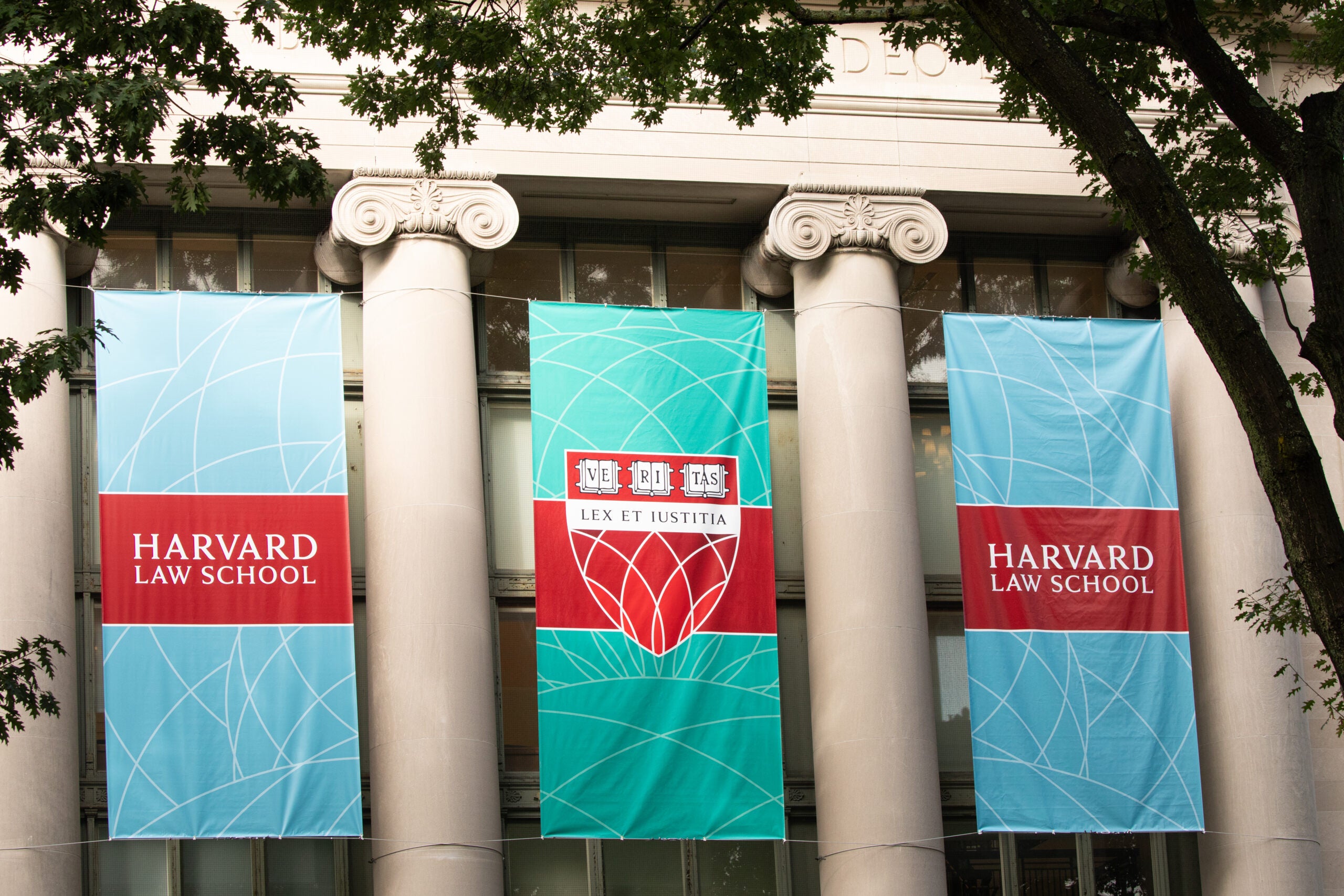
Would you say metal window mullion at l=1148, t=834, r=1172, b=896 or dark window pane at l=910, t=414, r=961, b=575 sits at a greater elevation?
dark window pane at l=910, t=414, r=961, b=575

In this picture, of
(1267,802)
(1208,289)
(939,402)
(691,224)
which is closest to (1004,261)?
(939,402)

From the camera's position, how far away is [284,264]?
2289 cm

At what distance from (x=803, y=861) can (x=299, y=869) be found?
609 centimetres

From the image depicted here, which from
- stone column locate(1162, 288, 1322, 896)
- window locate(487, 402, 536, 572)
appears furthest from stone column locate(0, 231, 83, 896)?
stone column locate(1162, 288, 1322, 896)

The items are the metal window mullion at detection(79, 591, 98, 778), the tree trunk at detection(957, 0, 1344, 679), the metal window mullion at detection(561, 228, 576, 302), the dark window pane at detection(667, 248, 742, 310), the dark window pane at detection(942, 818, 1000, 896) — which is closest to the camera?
the tree trunk at detection(957, 0, 1344, 679)

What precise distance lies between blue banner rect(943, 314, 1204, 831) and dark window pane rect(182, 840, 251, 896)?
8529 millimetres

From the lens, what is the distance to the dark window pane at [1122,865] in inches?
875

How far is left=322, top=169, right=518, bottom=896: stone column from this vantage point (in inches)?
765

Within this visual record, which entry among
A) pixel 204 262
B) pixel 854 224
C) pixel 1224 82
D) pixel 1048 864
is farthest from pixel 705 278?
pixel 1224 82

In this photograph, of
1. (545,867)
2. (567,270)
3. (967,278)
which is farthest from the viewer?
(967,278)

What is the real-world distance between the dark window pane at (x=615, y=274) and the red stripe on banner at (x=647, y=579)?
12.9 ft

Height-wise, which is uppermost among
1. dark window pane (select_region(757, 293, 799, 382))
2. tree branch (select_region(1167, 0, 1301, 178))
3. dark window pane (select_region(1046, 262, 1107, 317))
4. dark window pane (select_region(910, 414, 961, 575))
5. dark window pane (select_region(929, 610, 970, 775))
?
dark window pane (select_region(1046, 262, 1107, 317))

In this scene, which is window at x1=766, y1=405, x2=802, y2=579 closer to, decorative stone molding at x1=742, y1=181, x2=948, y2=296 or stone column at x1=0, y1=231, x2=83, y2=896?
decorative stone molding at x1=742, y1=181, x2=948, y2=296

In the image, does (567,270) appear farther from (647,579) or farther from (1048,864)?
(1048,864)
